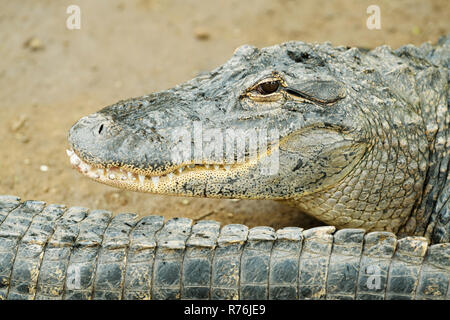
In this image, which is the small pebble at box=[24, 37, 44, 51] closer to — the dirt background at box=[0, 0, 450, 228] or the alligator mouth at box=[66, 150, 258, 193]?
the dirt background at box=[0, 0, 450, 228]

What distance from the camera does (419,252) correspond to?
299 cm

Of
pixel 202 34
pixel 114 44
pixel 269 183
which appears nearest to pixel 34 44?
pixel 114 44

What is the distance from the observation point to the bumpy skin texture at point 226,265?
2961mm

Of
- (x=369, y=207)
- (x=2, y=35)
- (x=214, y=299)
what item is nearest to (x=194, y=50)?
(x=2, y=35)

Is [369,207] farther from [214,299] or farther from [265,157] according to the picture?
[214,299]

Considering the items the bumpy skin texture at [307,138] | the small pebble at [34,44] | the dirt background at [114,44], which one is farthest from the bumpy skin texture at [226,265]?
the small pebble at [34,44]

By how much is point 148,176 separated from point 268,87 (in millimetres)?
935

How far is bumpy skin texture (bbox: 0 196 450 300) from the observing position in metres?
2.96

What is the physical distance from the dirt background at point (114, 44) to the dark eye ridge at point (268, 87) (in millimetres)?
1755

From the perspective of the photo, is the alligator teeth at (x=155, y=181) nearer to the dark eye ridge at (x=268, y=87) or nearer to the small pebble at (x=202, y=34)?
the dark eye ridge at (x=268, y=87)

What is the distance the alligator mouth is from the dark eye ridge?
0.44 metres

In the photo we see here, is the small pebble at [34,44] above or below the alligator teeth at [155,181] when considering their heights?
above

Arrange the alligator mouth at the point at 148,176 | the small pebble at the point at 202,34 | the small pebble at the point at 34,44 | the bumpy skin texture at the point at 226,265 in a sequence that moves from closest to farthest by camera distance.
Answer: the bumpy skin texture at the point at 226,265 < the alligator mouth at the point at 148,176 < the small pebble at the point at 34,44 < the small pebble at the point at 202,34

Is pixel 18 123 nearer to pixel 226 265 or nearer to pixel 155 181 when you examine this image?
pixel 155 181
